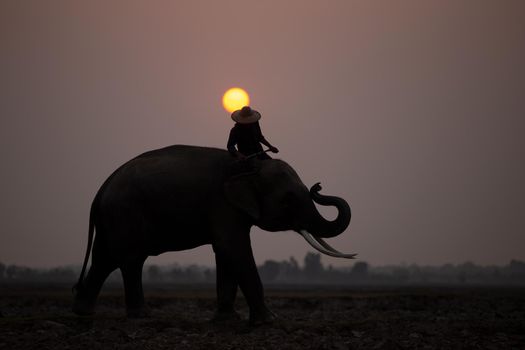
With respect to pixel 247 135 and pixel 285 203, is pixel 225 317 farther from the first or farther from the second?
pixel 247 135

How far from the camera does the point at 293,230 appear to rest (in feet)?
47.2

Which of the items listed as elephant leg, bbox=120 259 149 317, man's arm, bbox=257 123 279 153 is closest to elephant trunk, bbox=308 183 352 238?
man's arm, bbox=257 123 279 153

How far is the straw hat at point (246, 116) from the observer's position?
47.4 feet

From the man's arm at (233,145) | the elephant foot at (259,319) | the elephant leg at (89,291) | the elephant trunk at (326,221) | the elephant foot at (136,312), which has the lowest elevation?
the elephant foot at (259,319)

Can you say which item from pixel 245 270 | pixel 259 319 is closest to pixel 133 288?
pixel 245 270

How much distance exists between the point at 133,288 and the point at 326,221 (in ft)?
13.2

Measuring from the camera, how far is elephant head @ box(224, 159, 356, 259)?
14.0m

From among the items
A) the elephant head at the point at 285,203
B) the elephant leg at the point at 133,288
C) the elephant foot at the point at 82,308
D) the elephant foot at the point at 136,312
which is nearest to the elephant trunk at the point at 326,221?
the elephant head at the point at 285,203

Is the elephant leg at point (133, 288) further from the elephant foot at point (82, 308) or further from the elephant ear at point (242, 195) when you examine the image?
the elephant ear at point (242, 195)

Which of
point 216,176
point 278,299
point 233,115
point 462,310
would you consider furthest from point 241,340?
point 278,299

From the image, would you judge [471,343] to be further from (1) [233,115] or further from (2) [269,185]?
(1) [233,115]

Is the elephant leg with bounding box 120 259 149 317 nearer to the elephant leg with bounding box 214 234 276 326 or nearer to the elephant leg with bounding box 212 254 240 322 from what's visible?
the elephant leg with bounding box 212 254 240 322

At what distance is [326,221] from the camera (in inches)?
562

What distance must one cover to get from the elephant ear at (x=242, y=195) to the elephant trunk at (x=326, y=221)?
1.12 m
